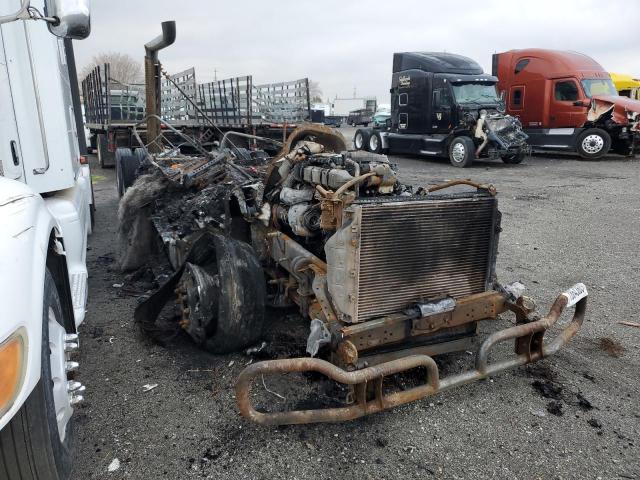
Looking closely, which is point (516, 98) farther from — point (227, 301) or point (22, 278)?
point (22, 278)

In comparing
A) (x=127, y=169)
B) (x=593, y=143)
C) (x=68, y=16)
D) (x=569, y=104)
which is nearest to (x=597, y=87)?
(x=569, y=104)

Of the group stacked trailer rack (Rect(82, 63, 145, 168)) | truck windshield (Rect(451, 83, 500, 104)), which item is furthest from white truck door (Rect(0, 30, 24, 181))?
truck windshield (Rect(451, 83, 500, 104))

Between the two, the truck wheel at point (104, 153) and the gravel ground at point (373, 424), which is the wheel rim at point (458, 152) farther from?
the gravel ground at point (373, 424)

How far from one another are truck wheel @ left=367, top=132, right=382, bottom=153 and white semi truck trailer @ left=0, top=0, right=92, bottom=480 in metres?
14.3

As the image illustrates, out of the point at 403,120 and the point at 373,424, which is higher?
the point at 403,120

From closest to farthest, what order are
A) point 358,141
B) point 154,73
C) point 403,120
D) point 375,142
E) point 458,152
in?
point 154,73 → point 458,152 → point 403,120 → point 375,142 → point 358,141

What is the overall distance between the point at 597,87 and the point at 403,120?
589 centimetres

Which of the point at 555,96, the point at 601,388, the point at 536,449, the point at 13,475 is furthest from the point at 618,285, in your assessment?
the point at 555,96

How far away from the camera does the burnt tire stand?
120 inches

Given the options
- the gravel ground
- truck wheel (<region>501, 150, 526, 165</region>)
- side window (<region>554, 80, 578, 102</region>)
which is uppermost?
side window (<region>554, 80, 578, 102</region>)

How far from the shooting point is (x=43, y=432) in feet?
5.36

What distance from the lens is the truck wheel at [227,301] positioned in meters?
3.06

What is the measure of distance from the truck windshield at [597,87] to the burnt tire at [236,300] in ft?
47.7

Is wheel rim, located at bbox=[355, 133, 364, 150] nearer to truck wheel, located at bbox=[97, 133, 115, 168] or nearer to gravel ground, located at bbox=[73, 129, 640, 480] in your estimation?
truck wheel, located at bbox=[97, 133, 115, 168]
